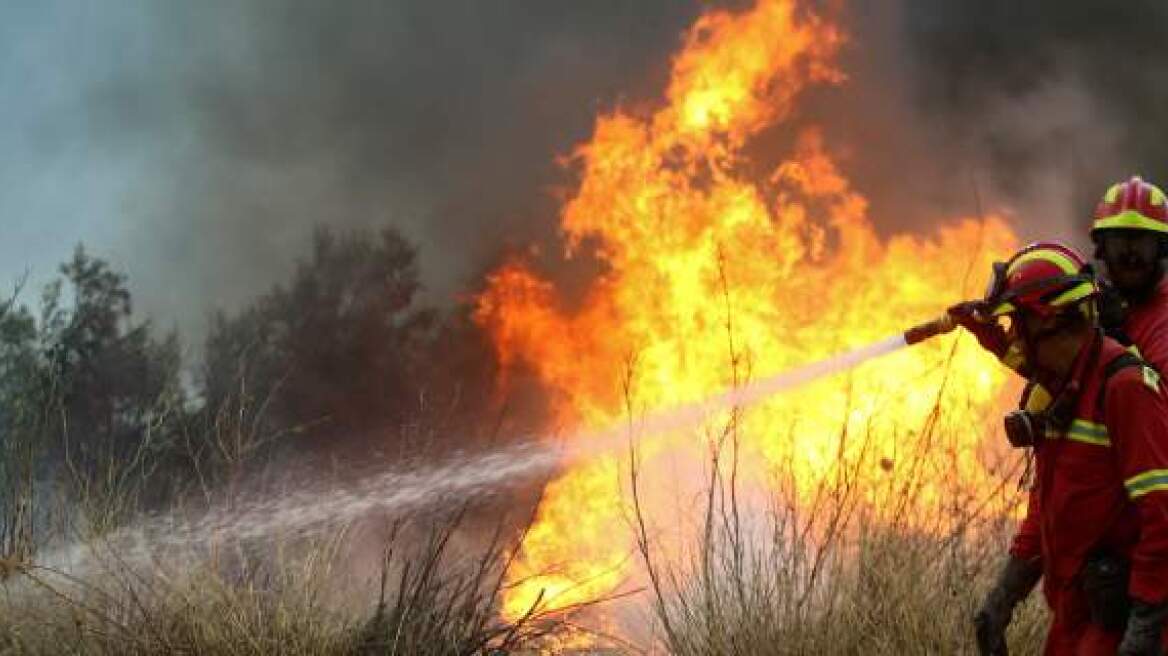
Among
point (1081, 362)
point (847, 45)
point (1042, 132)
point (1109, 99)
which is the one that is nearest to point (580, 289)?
point (847, 45)

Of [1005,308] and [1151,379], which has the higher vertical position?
[1005,308]

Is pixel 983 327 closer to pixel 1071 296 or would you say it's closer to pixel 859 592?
pixel 1071 296

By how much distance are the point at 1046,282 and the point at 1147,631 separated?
940 mm

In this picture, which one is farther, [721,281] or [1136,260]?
[721,281]

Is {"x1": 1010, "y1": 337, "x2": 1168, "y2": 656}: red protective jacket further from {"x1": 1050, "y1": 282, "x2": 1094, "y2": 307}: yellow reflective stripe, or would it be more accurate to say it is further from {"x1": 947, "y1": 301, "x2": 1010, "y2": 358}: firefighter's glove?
{"x1": 947, "y1": 301, "x2": 1010, "y2": 358}: firefighter's glove

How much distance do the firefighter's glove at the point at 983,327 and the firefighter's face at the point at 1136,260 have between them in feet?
1.61

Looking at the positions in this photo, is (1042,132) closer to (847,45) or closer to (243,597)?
(847,45)

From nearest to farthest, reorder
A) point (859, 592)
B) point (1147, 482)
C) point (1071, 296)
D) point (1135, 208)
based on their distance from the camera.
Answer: point (1147, 482) < point (1071, 296) < point (1135, 208) < point (859, 592)

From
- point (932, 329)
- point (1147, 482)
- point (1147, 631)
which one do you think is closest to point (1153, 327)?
point (932, 329)

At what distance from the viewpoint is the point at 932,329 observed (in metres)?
3.56

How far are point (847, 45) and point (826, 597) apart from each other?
335 inches

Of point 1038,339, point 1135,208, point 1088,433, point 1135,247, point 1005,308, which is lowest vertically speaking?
point 1088,433

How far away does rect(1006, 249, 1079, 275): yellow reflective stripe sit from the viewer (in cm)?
278

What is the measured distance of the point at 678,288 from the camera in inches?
392
